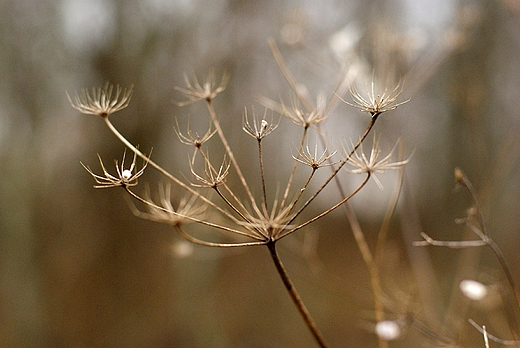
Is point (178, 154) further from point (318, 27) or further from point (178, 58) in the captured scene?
point (318, 27)

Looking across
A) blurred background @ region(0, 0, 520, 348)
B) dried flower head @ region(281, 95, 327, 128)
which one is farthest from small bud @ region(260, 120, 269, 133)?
blurred background @ region(0, 0, 520, 348)

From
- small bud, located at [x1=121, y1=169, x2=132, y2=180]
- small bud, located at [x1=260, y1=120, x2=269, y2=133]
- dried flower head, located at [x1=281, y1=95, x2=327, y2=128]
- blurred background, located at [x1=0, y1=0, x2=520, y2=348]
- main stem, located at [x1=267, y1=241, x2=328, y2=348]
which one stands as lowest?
main stem, located at [x1=267, y1=241, x2=328, y2=348]

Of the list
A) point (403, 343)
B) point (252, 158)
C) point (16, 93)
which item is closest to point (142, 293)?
point (252, 158)

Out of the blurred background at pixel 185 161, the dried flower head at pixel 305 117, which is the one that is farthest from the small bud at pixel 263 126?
the blurred background at pixel 185 161

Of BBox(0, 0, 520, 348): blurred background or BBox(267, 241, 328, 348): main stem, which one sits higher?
BBox(0, 0, 520, 348): blurred background

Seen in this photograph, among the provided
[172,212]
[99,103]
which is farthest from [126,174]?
[99,103]

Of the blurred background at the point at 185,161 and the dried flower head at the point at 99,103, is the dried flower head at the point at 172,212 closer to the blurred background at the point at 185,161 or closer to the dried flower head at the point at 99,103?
the dried flower head at the point at 99,103

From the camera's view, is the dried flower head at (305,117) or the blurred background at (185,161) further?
the blurred background at (185,161)

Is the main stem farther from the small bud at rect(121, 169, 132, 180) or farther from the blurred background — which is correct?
the blurred background

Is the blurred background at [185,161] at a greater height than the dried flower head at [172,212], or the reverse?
the blurred background at [185,161]
